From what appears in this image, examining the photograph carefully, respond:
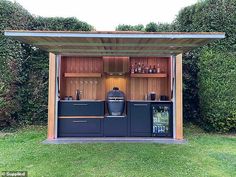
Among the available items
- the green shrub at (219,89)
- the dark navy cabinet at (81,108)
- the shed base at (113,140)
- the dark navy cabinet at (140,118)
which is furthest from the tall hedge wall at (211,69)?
the dark navy cabinet at (81,108)

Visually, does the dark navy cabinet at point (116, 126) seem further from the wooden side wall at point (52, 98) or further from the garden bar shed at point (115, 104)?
the wooden side wall at point (52, 98)

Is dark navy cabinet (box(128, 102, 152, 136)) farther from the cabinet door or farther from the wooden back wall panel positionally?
the wooden back wall panel

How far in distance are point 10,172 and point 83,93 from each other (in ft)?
13.9

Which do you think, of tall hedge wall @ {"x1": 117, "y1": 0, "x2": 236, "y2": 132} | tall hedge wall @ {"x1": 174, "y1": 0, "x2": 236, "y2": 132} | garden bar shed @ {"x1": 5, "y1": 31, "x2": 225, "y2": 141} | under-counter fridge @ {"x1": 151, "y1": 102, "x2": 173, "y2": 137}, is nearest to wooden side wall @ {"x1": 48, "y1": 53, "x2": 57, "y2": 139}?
garden bar shed @ {"x1": 5, "y1": 31, "x2": 225, "y2": 141}

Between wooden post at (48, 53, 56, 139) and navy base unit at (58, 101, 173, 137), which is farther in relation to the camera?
navy base unit at (58, 101, 173, 137)

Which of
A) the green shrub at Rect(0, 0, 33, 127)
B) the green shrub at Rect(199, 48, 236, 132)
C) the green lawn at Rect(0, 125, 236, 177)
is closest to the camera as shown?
the green lawn at Rect(0, 125, 236, 177)

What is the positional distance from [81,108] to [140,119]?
163 centimetres

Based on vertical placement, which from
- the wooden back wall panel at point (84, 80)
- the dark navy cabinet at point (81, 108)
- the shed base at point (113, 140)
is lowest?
the shed base at point (113, 140)

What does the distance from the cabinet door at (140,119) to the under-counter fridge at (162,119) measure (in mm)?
136

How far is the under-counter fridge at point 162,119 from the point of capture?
7129 mm

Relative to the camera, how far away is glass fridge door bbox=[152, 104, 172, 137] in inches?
281

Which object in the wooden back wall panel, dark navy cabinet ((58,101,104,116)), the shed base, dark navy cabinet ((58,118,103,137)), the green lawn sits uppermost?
the wooden back wall panel

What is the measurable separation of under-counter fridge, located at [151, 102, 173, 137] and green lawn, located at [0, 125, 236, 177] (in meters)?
0.70

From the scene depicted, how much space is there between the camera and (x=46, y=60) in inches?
346
